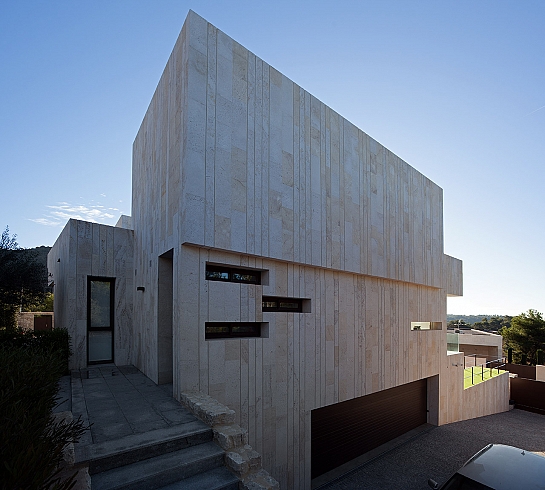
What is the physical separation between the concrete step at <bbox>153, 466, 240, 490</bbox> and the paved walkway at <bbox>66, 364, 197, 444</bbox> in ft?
2.98

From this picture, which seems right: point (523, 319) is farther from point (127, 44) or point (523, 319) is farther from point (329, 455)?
point (127, 44)

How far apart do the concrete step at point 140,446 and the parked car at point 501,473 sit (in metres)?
3.24

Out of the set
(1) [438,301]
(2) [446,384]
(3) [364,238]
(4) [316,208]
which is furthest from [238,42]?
(2) [446,384]

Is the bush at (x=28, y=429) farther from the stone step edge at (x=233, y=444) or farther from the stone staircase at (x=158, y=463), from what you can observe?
the stone step edge at (x=233, y=444)

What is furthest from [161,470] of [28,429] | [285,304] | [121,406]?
[285,304]

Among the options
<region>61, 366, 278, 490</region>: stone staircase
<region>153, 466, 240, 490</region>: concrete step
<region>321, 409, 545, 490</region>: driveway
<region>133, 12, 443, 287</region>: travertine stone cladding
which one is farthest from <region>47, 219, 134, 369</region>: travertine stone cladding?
<region>321, 409, 545, 490</region>: driveway

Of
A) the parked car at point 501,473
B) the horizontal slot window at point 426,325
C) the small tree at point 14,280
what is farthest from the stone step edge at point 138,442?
the horizontal slot window at point 426,325

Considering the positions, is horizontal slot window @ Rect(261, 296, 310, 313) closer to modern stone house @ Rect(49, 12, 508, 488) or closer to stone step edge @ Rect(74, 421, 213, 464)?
modern stone house @ Rect(49, 12, 508, 488)

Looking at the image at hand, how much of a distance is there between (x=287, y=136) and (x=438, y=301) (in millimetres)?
10000

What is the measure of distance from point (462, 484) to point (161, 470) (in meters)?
3.58

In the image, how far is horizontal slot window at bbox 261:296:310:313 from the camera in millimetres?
7230

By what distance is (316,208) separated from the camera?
26.4ft

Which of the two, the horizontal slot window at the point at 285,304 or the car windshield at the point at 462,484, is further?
the horizontal slot window at the point at 285,304

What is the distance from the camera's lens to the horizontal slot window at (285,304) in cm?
723
